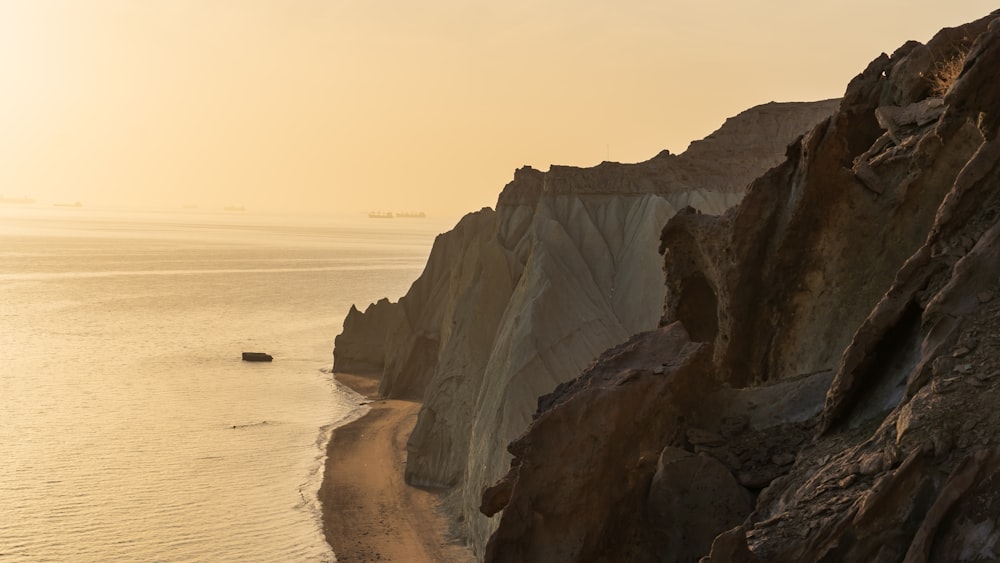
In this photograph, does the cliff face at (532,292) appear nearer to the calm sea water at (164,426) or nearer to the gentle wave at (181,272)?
the calm sea water at (164,426)

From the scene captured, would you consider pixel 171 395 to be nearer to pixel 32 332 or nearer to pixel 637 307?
pixel 637 307

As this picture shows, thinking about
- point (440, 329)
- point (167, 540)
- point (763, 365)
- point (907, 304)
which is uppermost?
point (907, 304)

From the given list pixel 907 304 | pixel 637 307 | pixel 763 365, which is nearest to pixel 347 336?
pixel 637 307

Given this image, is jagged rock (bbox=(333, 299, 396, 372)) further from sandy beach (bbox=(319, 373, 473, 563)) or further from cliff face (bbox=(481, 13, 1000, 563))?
cliff face (bbox=(481, 13, 1000, 563))

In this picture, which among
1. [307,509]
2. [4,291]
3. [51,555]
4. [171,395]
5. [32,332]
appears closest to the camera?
[51,555]

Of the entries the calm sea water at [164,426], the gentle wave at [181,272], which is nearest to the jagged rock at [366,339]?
the calm sea water at [164,426]
